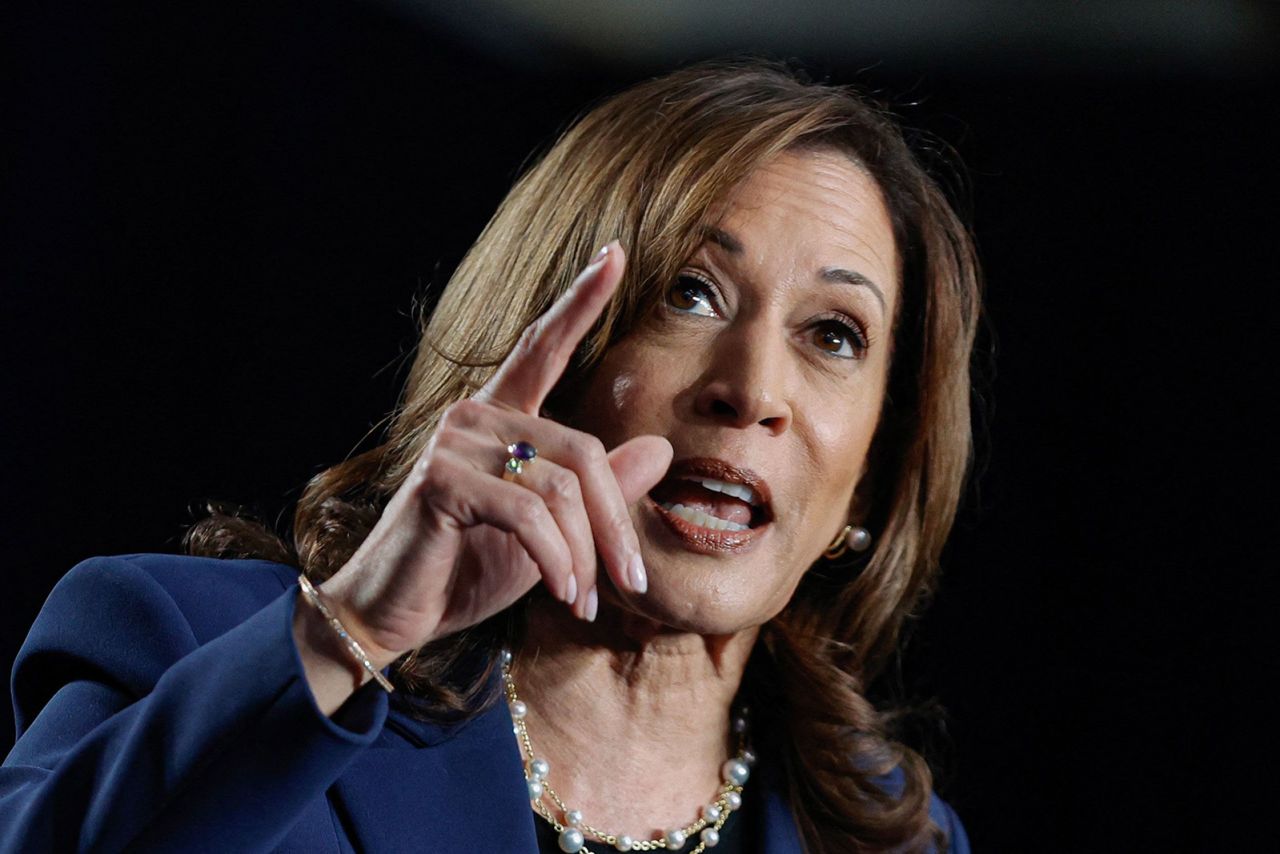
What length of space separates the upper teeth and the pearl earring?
0.32m

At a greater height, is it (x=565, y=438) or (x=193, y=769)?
(x=565, y=438)

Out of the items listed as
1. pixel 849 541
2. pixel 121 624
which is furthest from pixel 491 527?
pixel 849 541

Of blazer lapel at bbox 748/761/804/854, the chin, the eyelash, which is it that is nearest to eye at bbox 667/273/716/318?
the eyelash

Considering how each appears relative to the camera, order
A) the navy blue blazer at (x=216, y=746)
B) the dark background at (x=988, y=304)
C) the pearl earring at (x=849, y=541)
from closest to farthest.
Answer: the navy blue blazer at (x=216, y=746) → the pearl earring at (x=849, y=541) → the dark background at (x=988, y=304)

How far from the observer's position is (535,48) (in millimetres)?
2545

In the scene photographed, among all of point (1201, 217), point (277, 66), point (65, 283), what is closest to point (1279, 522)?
point (1201, 217)

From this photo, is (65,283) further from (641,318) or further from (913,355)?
(913,355)

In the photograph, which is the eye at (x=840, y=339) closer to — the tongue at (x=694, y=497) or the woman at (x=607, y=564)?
the woman at (x=607, y=564)

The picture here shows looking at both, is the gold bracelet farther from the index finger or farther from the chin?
the chin

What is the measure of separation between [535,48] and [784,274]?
105 cm

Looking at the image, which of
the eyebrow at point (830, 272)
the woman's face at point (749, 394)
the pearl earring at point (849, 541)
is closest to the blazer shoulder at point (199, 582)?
the woman's face at point (749, 394)

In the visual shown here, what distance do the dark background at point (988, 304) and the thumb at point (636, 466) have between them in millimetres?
1086

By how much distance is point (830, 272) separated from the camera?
1.72 m

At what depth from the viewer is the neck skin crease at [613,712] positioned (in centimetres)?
170
